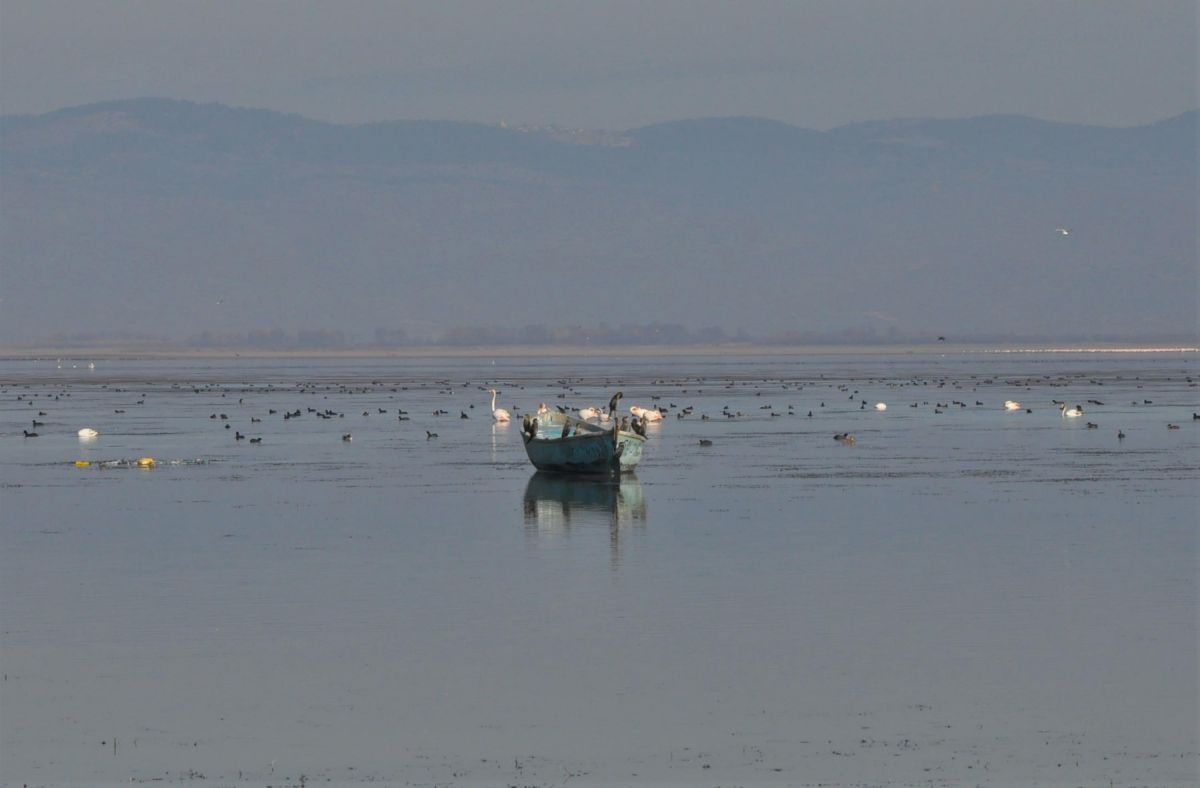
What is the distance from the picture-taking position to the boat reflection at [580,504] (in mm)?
31828

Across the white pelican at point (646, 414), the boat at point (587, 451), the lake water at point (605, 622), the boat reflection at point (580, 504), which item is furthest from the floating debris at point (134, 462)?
the white pelican at point (646, 414)

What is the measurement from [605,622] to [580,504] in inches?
560

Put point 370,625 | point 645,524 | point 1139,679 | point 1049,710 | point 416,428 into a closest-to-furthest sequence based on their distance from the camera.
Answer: point 1049,710, point 1139,679, point 370,625, point 645,524, point 416,428

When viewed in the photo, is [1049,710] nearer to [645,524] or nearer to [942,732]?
[942,732]

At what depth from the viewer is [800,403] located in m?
79.5

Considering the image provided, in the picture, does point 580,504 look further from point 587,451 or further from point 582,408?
point 582,408

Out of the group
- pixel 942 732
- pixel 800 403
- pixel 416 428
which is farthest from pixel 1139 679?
pixel 800 403

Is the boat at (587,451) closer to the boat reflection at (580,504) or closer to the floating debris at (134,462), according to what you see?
the boat reflection at (580,504)

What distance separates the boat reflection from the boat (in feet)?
0.65

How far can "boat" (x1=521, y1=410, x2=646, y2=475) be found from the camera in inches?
1601

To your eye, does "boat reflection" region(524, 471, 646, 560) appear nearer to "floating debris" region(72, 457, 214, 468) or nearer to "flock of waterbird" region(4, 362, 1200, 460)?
"flock of waterbird" region(4, 362, 1200, 460)

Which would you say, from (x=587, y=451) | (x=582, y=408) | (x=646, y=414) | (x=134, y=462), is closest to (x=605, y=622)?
(x=587, y=451)

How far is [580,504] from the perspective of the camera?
35750mm

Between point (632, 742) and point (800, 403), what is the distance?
6368 cm
